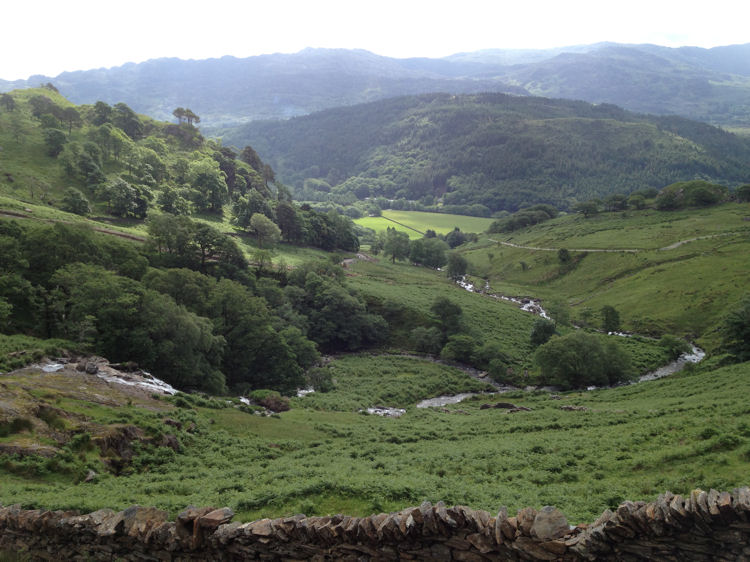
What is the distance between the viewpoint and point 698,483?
51.5 ft

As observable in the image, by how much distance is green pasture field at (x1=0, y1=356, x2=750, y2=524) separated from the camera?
51.1 ft

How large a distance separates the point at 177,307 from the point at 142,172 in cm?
9471

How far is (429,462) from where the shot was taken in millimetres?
→ 23125

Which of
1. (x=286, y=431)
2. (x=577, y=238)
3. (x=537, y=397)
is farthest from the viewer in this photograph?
(x=577, y=238)

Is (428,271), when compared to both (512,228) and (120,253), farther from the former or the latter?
(120,253)

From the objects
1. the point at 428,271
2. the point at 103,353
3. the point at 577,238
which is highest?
the point at 103,353

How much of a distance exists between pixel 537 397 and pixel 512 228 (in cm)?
15425

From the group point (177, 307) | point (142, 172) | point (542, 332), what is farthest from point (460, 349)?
point (142, 172)

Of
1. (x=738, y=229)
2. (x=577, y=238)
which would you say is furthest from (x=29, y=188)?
(x=738, y=229)

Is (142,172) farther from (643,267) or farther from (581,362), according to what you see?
(643,267)

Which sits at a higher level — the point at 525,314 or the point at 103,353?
the point at 103,353

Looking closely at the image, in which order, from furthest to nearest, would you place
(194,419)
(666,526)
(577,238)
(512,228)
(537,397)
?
(512,228) → (577,238) → (537,397) → (194,419) → (666,526)

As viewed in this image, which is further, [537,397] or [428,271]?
[428,271]

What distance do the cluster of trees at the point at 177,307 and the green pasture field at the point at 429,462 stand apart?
1187 cm
